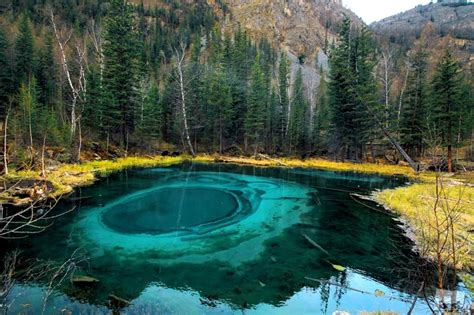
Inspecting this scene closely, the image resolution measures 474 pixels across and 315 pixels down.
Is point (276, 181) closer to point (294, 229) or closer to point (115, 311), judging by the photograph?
point (294, 229)

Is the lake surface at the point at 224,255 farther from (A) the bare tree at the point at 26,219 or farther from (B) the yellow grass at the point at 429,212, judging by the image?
(B) the yellow grass at the point at 429,212

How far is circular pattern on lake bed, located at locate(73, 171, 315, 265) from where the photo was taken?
9.81 meters

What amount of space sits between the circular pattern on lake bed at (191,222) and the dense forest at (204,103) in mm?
13467

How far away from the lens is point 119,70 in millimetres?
33500

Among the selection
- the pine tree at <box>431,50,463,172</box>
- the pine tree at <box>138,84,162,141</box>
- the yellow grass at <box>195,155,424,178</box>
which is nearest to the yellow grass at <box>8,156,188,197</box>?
the pine tree at <box>138,84,162,141</box>

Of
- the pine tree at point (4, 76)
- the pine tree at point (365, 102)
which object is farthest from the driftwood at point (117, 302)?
the pine tree at point (4, 76)

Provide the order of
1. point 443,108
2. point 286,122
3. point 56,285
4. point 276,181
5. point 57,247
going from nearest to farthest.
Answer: point 56,285
point 57,247
point 276,181
point 443,108
point 286,122

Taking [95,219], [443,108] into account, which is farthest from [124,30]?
[443,108]

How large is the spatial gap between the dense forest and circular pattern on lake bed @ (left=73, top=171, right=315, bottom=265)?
13467 mm

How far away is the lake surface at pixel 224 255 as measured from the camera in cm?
689

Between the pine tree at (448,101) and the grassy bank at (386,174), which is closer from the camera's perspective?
the grassy bank at (386,174)

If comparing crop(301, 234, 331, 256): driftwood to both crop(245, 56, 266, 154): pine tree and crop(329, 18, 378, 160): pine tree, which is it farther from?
crop(245, 56, 266, 154): pine tree

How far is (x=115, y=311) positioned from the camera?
625 cm

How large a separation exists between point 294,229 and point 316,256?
280cm
